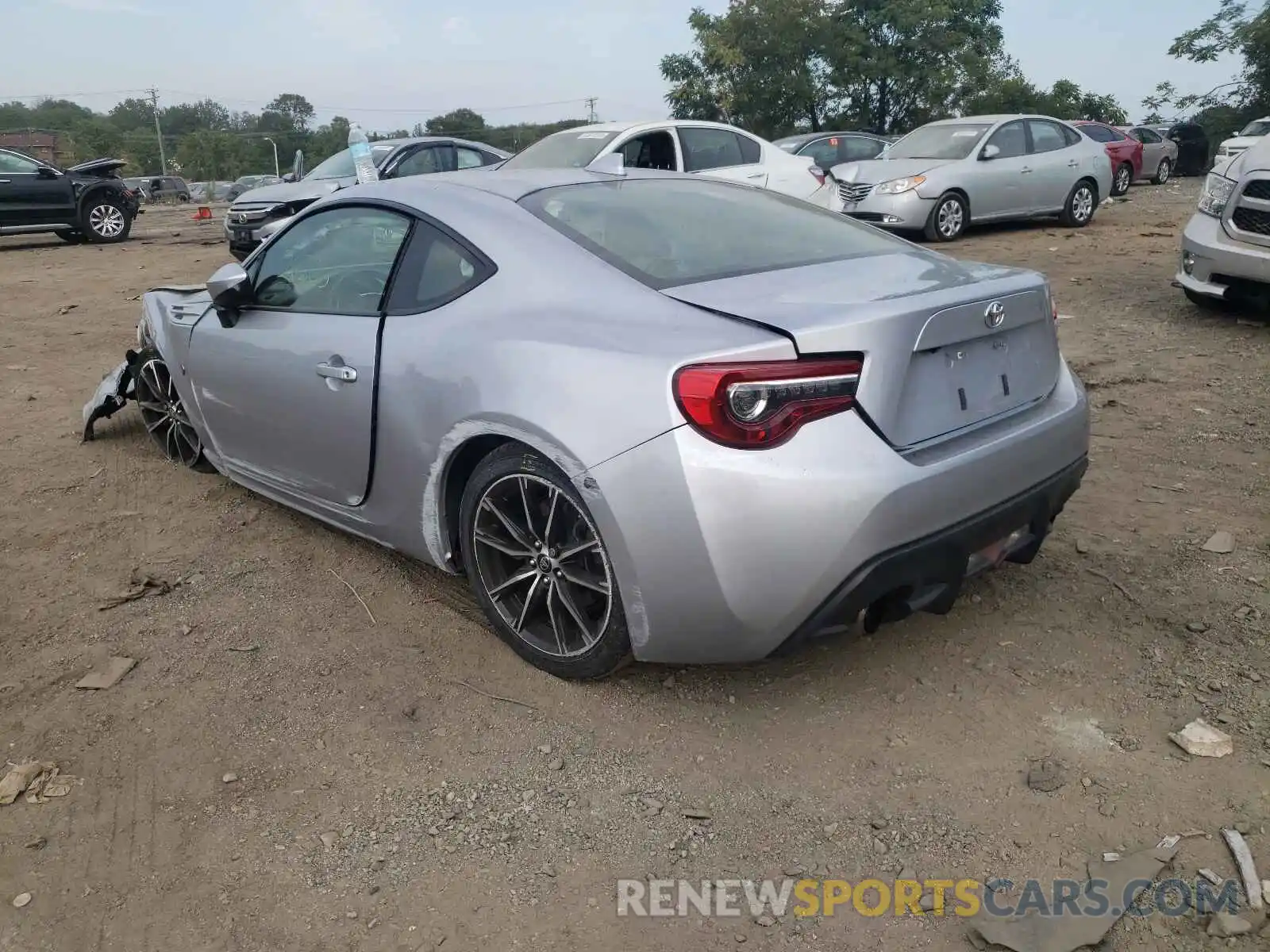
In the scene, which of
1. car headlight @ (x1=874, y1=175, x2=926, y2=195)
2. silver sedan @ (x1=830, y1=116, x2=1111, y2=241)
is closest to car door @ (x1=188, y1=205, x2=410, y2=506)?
silver sedan @ (x1=830, y1=116, x2=1111, y2=241)

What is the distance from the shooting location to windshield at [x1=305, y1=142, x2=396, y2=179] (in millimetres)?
11470

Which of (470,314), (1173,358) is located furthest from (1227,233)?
(470,314)

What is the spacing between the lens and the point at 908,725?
8.86 ft

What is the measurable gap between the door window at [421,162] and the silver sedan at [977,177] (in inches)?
182

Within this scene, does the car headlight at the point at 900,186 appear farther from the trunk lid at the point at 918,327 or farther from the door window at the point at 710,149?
the trunk lid at the point at 918,327

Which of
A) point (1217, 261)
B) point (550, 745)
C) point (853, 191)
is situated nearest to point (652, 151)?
point (853, 191)

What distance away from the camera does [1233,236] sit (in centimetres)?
634

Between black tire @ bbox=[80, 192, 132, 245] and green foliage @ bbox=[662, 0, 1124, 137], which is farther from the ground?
green foliage @ bbox=[662, 0, 1124, 137]

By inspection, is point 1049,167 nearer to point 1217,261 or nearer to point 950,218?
point 950,218

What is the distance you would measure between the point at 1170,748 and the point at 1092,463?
220 centimetres

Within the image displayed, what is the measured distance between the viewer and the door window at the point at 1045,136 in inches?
494

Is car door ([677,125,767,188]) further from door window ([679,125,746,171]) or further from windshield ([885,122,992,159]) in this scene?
windshield ([885,122,992,159])

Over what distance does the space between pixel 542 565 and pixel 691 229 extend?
115cm

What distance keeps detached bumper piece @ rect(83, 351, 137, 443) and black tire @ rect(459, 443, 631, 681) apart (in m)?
3.12
